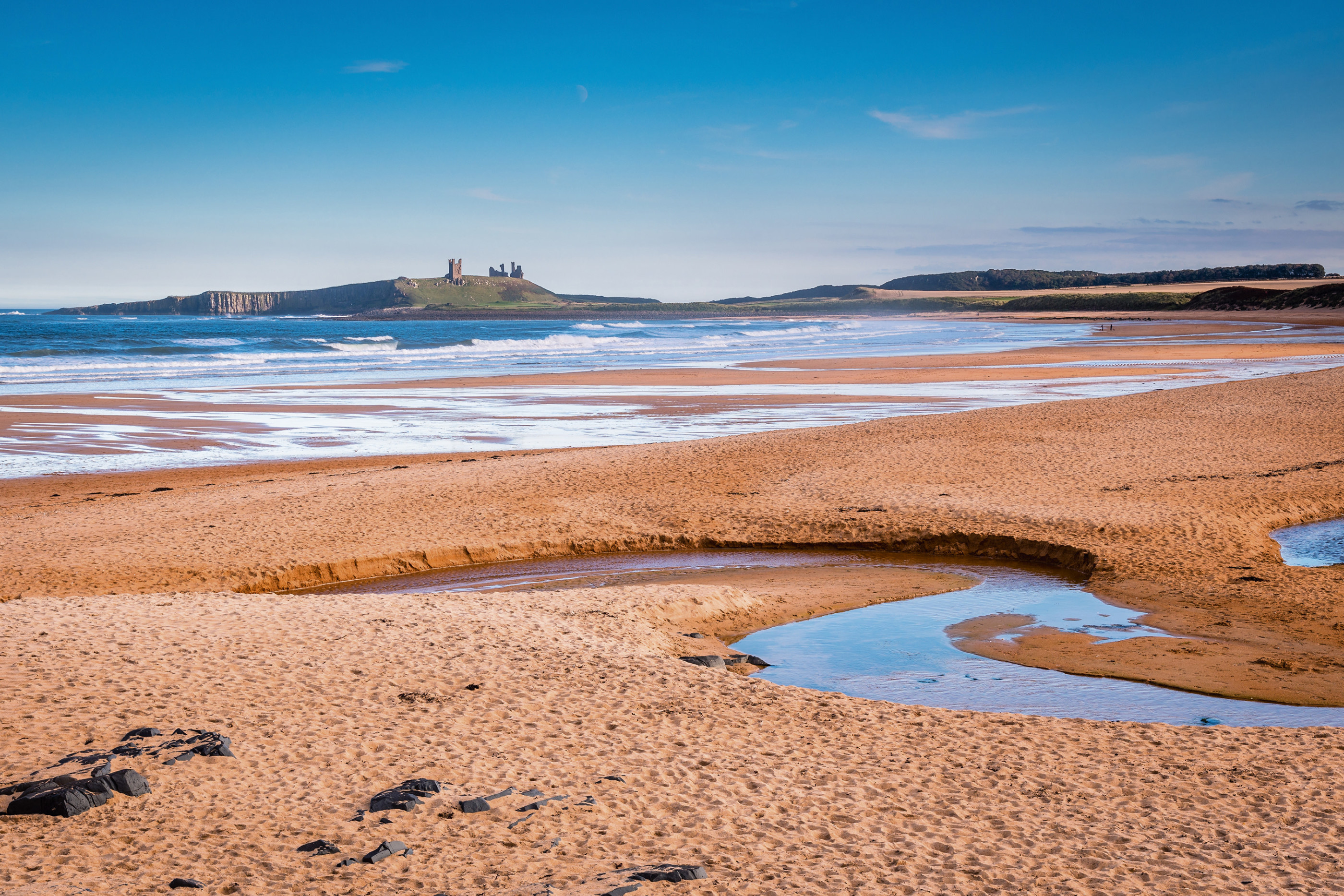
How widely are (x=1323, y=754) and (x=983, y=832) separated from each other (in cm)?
263

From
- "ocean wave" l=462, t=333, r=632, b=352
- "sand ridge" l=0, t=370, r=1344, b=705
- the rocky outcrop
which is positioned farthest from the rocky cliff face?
"sand ridge" l=0, t=370, r=1344, b=705

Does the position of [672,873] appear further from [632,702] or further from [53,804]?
[53,804]

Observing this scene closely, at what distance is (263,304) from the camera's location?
195m

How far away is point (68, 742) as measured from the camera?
606cm

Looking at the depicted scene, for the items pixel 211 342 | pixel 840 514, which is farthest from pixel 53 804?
pixel 211 342

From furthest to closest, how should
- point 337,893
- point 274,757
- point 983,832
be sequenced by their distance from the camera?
point 274,757 < point 983,832 < point 337,893

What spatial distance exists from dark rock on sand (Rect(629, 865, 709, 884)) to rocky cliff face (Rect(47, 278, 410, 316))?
7727 inches

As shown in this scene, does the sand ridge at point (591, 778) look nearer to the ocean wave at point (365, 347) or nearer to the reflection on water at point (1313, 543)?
the reflection on water at point (1313, 543)

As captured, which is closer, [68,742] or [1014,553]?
[68,742]

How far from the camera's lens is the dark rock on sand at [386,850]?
488cm

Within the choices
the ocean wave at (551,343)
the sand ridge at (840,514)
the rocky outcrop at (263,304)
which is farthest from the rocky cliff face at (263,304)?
the sand ridge at (840,514)

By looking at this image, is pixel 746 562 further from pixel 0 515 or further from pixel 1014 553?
pixel 0 515

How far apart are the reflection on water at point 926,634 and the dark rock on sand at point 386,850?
4.29 metres

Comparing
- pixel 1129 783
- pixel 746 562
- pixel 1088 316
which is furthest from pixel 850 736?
pixel 1088 316
